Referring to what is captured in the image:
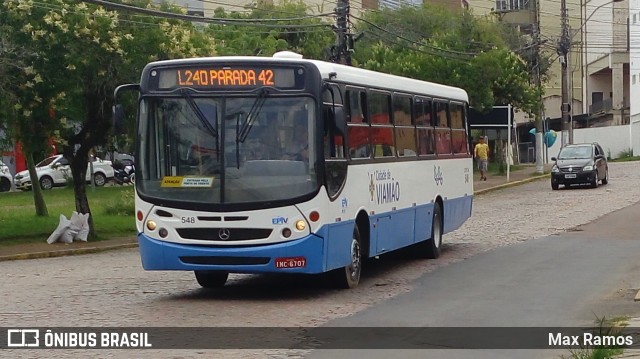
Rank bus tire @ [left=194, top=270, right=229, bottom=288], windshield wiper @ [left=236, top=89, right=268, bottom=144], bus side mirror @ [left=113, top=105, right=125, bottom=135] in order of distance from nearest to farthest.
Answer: windshield wiper @ [left=236, top=89, right=268, bottom=144] → bus side mirror @ [left=113, top=105, right=125, bottom=135] → bus tire @ [left=194, top=270, right=229, bottom=288]

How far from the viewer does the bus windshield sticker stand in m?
14.4

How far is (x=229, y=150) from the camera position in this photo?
14.4 metres

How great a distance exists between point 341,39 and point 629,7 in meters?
53.4

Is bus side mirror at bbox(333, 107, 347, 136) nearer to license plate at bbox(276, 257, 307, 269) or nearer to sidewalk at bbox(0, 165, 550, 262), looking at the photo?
license plate at bbox(276, 257, 307, 269)

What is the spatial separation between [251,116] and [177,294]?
2.82 m

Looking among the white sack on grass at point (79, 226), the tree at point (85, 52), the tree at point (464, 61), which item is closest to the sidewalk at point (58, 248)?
the white sack on grass at point (79, 226)

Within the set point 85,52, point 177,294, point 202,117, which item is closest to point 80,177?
point 85,52

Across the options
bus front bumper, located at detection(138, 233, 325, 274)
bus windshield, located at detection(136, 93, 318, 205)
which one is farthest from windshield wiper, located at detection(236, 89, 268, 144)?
bus front bumper, located at detection(138, 233, 325, 274)

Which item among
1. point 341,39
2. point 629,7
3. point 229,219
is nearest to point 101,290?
point 229,219

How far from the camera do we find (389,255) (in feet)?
69.5

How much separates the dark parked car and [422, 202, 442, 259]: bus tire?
866 inches

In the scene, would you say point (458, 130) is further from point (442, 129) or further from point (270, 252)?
point (270, 252)

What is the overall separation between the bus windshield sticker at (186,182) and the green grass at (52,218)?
12.7m

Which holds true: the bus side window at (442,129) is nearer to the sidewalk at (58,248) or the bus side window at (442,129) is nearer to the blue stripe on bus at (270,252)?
the blue stripe on bus at (270,252)
